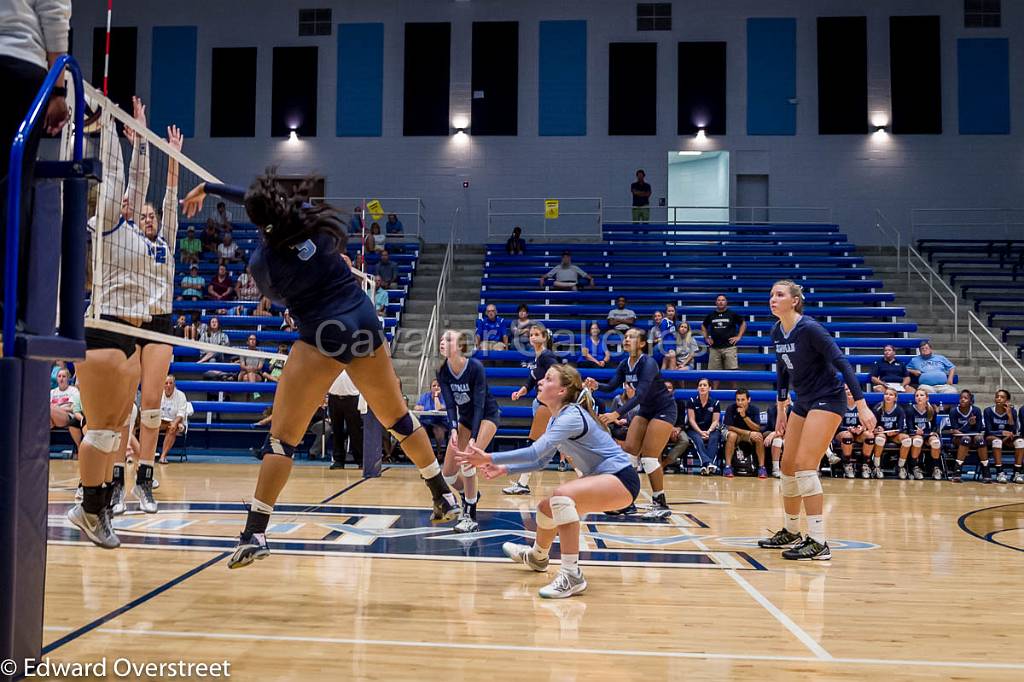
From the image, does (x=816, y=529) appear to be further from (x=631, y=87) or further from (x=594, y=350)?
(x=631, y=87)

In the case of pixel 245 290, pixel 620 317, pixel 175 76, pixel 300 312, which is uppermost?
pixel 175 76

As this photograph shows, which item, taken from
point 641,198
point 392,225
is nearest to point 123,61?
point 392,225

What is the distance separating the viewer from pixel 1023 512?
8234 millimetres

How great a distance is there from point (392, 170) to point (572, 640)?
18225 mm

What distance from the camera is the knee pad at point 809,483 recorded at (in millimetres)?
5578

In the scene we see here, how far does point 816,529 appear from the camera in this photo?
551 centimetres

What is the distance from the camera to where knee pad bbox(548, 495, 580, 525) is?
14.5ft

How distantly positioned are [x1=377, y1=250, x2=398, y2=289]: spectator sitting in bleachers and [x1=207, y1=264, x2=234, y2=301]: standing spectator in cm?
295

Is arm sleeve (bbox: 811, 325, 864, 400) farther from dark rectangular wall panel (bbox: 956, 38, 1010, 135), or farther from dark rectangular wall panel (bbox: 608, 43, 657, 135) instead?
dark rectangular wall panel (bbox: 956, 38, 1010, 135)

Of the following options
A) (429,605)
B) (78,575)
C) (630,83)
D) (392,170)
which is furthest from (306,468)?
(630,83)

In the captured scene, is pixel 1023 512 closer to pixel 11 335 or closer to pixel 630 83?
pixel 11 335

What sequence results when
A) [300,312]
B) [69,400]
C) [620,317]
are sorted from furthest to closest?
[620,317]
[69,400]
[300,312]

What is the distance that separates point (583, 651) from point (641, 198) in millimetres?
17156

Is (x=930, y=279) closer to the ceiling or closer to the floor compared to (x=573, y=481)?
closer to the ceiling
